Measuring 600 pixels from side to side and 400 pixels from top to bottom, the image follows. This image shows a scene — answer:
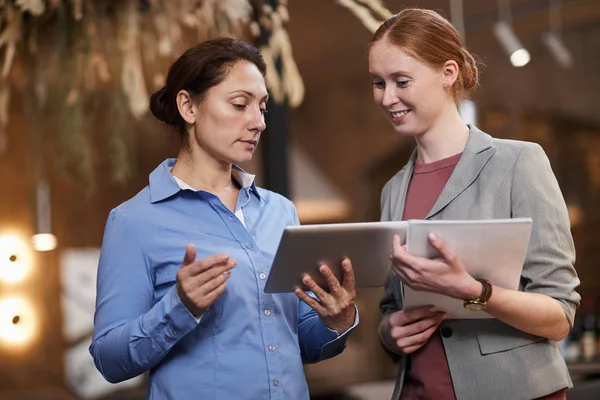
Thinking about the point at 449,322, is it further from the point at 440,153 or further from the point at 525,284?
the point at 440,153

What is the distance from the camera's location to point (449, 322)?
1772 millimetres

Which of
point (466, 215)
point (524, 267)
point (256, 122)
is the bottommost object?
point (524, 267)

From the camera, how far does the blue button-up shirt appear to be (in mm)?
1656

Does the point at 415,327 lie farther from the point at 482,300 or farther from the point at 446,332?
the point at 482,300

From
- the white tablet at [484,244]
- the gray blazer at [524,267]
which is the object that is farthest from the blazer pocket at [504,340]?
the white tablet at [484,244]

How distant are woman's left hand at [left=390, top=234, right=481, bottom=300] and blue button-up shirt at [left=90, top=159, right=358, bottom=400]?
32 centimetres

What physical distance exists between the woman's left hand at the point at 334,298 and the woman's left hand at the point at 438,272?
5.4 inches

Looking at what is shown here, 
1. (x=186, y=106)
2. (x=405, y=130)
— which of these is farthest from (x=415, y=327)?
(x=186, y=106)

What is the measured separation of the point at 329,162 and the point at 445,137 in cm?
582

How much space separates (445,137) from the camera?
181 cm

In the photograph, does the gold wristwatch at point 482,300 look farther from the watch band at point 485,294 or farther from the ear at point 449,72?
the ear at point 449,72

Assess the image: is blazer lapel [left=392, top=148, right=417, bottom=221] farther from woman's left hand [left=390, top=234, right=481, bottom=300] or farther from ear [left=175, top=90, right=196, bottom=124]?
ear [left=175, top=90, right=196, bottom=124]

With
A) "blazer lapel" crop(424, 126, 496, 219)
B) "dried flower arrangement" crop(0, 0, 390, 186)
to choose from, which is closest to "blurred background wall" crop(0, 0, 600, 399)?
"dried flower arrangement" crop(0, 0, 390, 186)

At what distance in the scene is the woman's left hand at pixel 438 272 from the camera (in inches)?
60.0
